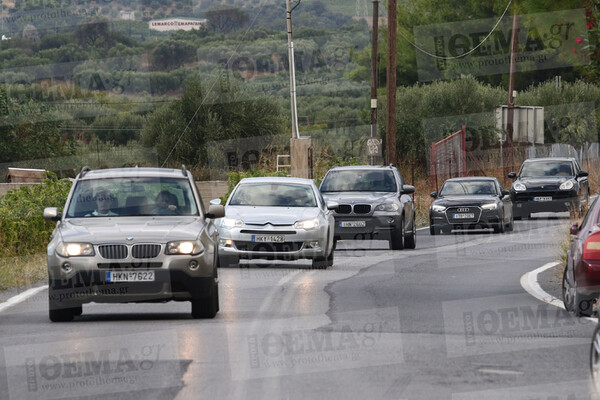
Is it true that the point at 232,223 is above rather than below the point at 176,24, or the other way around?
below

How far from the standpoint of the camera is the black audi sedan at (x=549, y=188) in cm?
3872

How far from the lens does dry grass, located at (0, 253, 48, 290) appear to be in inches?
752

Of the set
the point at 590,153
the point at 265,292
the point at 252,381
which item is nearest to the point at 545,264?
the point at 265,292

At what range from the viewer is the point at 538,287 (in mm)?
17906

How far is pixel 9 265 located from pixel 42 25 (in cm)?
14940

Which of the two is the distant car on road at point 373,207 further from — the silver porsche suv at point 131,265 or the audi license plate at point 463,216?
the silver porsche suv at point 131,265

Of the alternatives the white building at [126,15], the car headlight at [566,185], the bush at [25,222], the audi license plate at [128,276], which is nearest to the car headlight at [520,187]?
the car headlight at [566,185]

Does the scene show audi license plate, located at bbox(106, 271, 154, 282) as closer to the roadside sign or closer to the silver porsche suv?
the silver porsche suv

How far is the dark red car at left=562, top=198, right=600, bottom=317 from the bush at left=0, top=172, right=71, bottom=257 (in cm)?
1244

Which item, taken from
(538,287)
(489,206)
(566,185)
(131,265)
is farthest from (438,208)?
(131,265)

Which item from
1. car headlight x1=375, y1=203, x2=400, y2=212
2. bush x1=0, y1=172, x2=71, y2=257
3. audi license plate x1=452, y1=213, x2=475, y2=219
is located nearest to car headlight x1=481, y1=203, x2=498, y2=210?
audi license plate x1=452, y1=213, x2=475, y2=219

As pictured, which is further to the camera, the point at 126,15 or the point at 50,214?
the point at 126,15

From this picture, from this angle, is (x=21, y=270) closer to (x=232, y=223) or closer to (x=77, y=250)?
(x=232, y=223)

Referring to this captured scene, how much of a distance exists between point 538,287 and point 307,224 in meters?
Answer: 4.83
